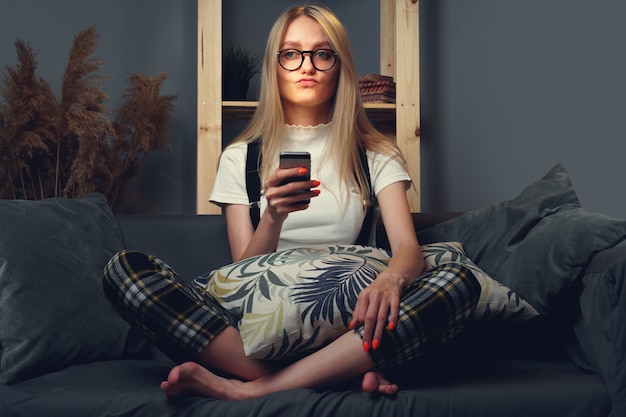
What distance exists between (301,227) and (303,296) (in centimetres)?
46

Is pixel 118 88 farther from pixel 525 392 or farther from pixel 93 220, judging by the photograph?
pixel 525 392

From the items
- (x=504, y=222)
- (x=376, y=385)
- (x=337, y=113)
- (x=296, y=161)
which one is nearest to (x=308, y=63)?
(x=337, y=113)

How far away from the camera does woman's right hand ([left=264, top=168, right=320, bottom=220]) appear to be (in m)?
1.53

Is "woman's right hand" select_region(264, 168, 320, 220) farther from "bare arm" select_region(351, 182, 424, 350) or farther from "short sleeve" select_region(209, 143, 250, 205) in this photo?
"short sleeve" select_region(209, 143, 250, 205)

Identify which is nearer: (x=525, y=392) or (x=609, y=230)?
(x=525, y=392)

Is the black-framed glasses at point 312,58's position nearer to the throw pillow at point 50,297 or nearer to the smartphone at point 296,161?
the smartphone at point 296,161

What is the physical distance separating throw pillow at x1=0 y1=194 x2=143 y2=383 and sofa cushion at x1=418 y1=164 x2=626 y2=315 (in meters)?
0.83

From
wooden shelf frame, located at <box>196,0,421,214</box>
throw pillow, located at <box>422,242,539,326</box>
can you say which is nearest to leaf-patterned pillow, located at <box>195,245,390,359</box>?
throw pillow, located at <box>422,242,539,326</box>

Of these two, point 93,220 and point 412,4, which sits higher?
point 412,4

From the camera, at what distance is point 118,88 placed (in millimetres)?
3285

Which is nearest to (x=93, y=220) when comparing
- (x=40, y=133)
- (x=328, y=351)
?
(x=328, y=351)

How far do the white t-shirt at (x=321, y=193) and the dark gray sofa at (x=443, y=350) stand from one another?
161 millimetres

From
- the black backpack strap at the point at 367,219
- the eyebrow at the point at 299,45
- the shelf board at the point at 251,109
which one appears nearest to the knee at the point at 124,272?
the black backpack strap at the point at 367,219

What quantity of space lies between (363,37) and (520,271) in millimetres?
2152
